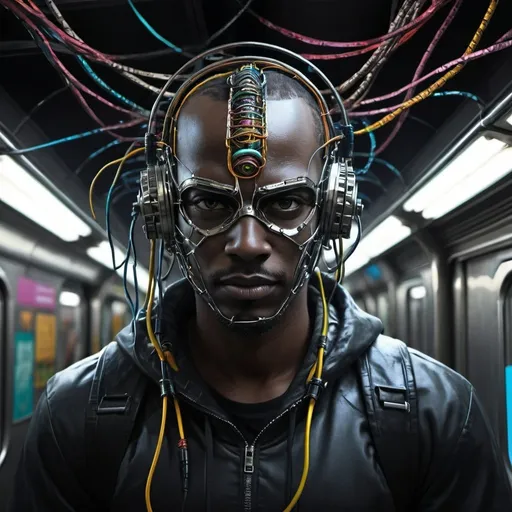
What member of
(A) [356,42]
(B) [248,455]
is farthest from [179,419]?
(A) [356,42]

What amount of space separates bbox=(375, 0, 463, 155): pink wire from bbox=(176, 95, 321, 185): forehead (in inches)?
33.7

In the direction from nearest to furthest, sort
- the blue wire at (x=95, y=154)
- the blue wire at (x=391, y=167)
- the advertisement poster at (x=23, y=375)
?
the blue wire at (x=95, y=154)
the advertisement poster at (x=23, y=375)
the blue wire at (x=391, y=167)

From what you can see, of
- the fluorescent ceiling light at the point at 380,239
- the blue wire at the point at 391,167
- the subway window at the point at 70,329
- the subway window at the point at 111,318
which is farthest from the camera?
the subway window at the point at 111,318

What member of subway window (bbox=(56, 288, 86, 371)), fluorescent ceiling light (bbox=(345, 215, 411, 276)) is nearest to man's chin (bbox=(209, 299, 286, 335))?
fluorescent ceiling light (bbox=(345, 215, 411, 276))

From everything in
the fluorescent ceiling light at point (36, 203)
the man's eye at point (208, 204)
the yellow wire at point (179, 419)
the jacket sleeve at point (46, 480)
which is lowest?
the jacket sleeve at point (46, 480)

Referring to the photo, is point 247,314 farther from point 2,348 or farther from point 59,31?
point 2,348

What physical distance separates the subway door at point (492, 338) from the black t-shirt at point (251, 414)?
1.90 m

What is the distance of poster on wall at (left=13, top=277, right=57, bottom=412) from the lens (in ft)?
11.7

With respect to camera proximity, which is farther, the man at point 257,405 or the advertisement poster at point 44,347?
the advertisement poster at point 44,347

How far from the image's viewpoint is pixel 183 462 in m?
1.55

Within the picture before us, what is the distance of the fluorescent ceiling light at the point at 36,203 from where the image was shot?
301 cm

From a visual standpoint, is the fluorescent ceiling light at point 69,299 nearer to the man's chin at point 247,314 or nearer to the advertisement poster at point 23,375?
the advertisement poster at point 23,375

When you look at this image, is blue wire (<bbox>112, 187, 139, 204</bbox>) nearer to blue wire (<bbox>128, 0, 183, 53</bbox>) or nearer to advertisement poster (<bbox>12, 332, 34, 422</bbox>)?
advertisement poster (<bbox>12, 332, 34, 422</bbox>)

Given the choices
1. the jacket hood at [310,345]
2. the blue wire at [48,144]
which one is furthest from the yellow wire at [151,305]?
the blue wire at [48,144]
